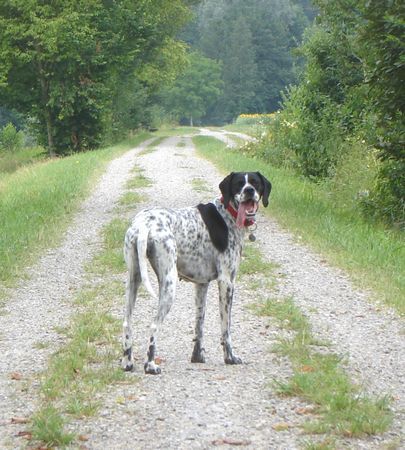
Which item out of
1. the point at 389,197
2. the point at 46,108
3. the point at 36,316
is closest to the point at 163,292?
the point at 36,316

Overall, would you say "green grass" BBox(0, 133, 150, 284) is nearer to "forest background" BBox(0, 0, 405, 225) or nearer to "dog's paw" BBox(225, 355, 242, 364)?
"dog's paw" BBox(225, 355, 242, 364)

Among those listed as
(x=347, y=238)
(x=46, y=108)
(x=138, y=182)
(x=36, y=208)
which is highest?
(x=347, y=238)

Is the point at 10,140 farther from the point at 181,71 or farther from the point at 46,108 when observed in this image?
the point at 181,71

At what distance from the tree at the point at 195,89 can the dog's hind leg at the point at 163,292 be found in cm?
9207

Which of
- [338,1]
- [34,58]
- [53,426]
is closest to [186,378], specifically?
[53,426]

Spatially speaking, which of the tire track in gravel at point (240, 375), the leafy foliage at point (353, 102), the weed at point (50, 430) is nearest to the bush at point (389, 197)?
the leafy foliage at point (353, 102)

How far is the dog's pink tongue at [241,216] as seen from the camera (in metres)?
7.25

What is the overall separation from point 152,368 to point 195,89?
9463cm

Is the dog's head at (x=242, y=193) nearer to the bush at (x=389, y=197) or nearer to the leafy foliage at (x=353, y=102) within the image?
the leafy foliage at (x=353, y=102)

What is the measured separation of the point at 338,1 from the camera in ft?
53.0

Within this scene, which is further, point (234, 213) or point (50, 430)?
point (234, 213)

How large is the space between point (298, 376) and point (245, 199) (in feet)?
5.43

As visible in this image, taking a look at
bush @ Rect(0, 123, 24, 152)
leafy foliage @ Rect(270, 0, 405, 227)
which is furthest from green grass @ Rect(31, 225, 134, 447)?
bush @ Rect(0, 123, 24, 152)

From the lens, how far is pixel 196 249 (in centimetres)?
708
